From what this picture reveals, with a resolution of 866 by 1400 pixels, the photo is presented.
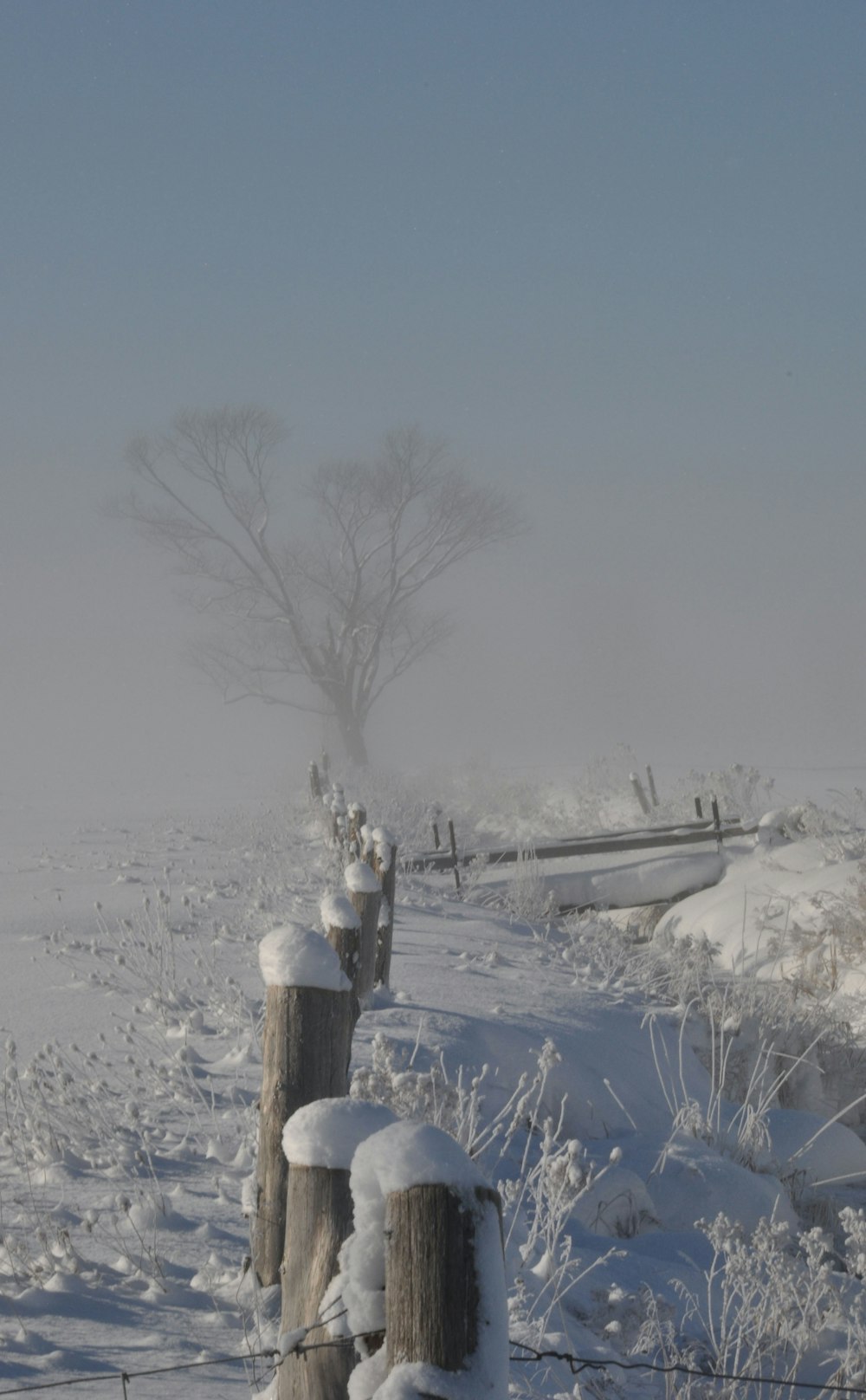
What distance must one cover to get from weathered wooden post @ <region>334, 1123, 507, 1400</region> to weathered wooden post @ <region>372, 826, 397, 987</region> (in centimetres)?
483

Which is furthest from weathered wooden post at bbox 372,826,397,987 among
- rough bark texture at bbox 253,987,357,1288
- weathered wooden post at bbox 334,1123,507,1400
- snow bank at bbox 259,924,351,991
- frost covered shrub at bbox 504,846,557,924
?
weathered wooden post at bbox 334,1123,507,1400

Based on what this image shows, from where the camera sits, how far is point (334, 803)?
9547 mm

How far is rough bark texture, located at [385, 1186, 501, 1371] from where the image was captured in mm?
1256

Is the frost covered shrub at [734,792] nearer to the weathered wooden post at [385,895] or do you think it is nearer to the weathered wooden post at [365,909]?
the weathered wooden post at [385,895]

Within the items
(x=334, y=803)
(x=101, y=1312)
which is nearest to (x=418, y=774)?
(x=334, y=803)

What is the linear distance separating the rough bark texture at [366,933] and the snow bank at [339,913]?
1.20 metres

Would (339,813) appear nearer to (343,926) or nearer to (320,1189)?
(343,926)

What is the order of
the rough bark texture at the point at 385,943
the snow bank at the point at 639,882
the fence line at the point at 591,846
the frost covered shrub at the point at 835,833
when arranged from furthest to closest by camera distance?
the fence line at the point at 591,846 → the snow bank at the point at 639,882 → the frost covered shrub at the point at 835,833 → the rough bark texture at the point at 385,943

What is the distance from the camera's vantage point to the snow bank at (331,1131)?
1.71m

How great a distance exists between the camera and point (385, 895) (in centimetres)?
661

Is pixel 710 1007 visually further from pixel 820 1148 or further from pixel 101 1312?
pixel 101 1312

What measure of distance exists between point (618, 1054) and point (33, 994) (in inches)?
142

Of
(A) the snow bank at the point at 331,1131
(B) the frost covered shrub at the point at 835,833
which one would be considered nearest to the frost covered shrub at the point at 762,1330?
(A) the snow bank at the point at 331,1131

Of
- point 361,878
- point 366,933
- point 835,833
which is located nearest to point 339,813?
point 366,933
